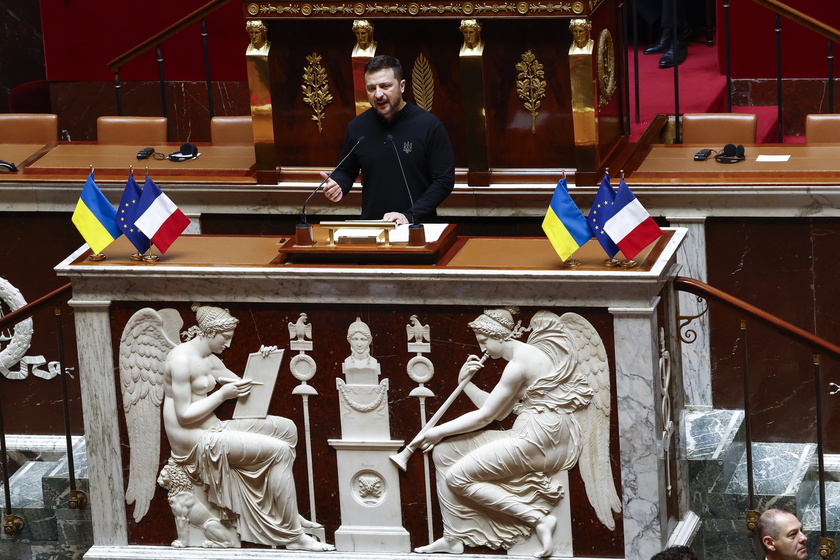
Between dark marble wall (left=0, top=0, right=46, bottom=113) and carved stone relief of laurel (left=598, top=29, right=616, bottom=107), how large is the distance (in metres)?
5.54

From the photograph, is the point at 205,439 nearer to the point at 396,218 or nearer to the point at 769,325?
the point at 396,218

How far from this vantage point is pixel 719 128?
8148 mm

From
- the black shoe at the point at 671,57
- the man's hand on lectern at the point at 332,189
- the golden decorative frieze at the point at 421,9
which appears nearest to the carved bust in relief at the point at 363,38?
the golden decorative frieze at the point at 421,9

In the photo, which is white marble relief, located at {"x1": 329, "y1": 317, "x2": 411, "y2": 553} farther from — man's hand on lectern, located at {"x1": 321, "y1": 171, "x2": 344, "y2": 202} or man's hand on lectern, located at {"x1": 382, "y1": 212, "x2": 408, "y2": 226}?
man's hand on lectern, located at {"x1": 321, "y1": 171, "x2": 344, "y2": 202}

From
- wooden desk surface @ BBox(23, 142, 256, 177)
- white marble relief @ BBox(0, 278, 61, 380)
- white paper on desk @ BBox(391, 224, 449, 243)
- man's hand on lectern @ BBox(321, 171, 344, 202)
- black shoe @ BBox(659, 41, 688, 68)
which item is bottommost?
white marble relief @ BBox(0, 278, 61, 380)

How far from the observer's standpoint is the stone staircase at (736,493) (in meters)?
6.51

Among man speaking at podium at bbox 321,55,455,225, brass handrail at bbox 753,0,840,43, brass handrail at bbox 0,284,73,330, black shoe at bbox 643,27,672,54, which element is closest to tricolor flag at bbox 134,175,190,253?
brass handrail at bbox 0,284,73,330

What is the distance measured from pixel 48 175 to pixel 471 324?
3006mm

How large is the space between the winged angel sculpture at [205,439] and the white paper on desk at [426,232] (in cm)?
70

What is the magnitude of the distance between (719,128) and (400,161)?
2112 mm

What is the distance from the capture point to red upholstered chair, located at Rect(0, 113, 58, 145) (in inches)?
356

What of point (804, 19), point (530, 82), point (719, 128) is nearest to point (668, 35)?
point (804, 19)

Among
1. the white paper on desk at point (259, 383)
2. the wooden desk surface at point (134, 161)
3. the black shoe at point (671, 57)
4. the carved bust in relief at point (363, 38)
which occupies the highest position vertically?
the carved bust in relief at point (363, 38)

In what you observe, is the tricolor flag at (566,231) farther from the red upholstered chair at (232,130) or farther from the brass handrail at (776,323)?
the red upholstered chair at (232,130)
